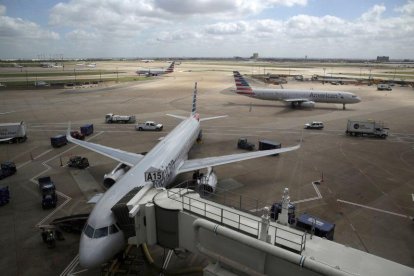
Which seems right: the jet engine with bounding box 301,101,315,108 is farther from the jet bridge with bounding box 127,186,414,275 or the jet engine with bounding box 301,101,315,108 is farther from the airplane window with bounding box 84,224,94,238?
the airplane window with bounding box 84,224,94,238

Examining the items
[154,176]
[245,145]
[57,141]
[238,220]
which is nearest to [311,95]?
[245,145]

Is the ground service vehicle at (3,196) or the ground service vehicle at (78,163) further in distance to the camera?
the ground service vehicle at (78,163)

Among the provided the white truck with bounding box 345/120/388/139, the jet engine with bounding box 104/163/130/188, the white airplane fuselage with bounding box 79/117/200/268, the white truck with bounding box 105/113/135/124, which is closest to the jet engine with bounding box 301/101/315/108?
the white truck with bounding box 345/120/388/139

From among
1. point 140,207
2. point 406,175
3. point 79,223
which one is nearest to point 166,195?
point 140,207

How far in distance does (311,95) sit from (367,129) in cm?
2999

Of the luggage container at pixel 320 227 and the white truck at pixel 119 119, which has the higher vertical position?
the white truck at pixel 119 119

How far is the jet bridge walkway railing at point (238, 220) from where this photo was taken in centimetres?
1188

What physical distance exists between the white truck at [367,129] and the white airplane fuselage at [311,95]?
27816mm

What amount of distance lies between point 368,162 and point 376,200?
12367 millimetres

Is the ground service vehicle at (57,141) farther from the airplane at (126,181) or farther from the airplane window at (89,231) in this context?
the airplane window at (89,231)

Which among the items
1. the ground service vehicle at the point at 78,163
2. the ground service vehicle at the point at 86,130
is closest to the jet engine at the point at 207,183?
the ground service vehicle at the point at 78,163

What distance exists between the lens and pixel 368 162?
138ft

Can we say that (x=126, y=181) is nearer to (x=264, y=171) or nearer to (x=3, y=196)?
(x=3, y=196)

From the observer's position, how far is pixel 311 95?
273 feet
